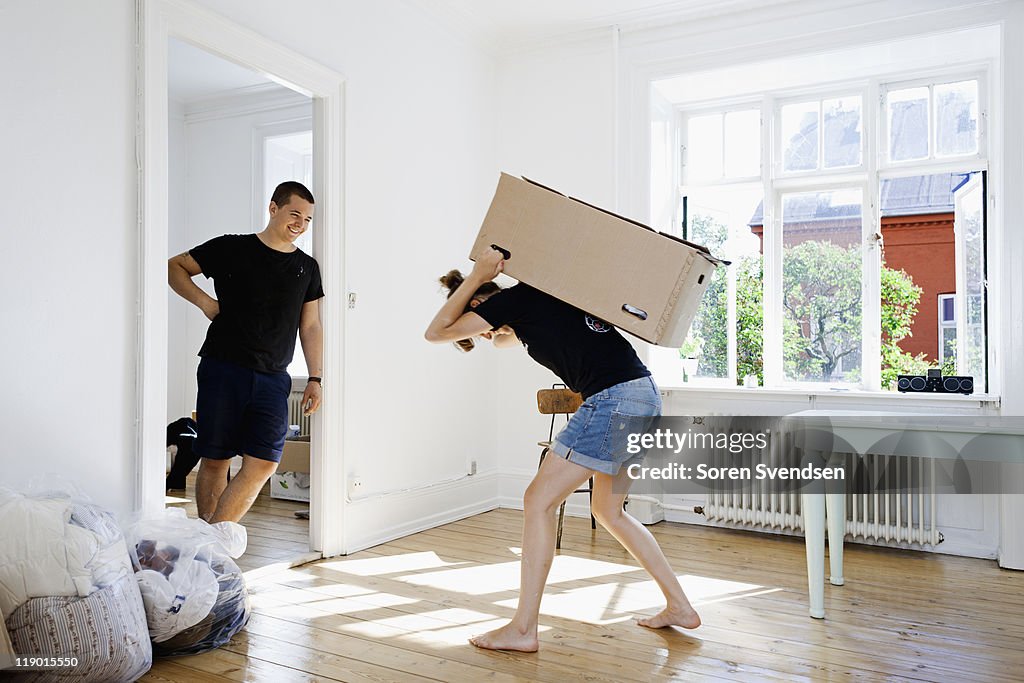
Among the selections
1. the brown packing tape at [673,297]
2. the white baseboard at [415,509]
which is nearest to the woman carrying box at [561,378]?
the brown packing tape at [673,297]

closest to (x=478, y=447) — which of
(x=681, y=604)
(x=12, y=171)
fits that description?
(x=681, y=604)

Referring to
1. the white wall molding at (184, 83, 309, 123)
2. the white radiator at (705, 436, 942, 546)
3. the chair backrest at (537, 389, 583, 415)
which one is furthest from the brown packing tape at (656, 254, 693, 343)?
the white wall molding at (184, 83, 309, 123)

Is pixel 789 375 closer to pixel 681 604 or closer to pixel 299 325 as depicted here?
pixel 681 604

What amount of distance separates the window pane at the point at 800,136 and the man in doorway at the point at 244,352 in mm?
2820

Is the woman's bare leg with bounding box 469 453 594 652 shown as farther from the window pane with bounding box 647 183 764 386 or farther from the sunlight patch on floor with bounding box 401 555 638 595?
the window pane with bounding box 647 183 764 386

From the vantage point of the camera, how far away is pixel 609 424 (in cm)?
239

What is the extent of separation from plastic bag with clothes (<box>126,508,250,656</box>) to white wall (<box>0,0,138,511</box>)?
0.88 ft

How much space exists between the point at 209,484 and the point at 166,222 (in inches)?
41.4

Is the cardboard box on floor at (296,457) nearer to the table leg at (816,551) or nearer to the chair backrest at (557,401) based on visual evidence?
the chair backrest at (557,401)

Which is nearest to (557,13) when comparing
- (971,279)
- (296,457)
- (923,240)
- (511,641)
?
(923,240)

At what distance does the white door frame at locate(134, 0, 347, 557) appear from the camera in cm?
272

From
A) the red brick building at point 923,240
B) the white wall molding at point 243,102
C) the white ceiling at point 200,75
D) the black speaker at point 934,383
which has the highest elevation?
the white ceiling at point 200,75

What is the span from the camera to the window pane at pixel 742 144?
4715 millimetres

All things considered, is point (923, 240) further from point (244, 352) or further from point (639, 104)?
point (244, 352)
